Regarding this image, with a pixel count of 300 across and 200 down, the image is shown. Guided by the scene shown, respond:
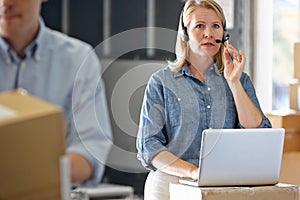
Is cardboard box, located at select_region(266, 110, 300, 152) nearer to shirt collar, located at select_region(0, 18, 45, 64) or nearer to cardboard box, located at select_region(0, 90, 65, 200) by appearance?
shirt collar, located at select_region(0, 18, 45, 64)

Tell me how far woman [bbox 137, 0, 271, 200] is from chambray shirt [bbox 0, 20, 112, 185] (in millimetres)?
714

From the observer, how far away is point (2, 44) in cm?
182

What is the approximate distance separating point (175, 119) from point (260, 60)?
2551 mm

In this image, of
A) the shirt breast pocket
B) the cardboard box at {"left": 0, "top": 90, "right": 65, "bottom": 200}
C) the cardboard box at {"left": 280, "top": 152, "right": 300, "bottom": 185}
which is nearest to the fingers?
the shirt breast pocket

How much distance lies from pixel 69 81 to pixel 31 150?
0.37m

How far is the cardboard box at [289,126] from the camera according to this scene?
3.70m

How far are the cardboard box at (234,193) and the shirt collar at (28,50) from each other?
0.83 meters

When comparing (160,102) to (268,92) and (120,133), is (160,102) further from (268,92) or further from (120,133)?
(268,92)

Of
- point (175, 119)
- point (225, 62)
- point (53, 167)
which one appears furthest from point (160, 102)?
point (53, 167)

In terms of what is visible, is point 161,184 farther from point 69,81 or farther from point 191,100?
point 69,81

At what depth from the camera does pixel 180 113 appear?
2566mm

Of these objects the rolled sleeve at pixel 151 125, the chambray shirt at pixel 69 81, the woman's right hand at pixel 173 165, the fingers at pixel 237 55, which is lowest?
the woman's right hand at pixel 173 165

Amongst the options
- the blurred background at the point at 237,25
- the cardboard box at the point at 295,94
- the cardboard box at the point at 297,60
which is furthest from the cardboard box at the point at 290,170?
the blurred background at the point at 237,25

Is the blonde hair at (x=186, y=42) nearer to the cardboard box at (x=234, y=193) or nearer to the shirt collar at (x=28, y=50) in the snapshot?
the cardboard box at (x=234, y=193)
